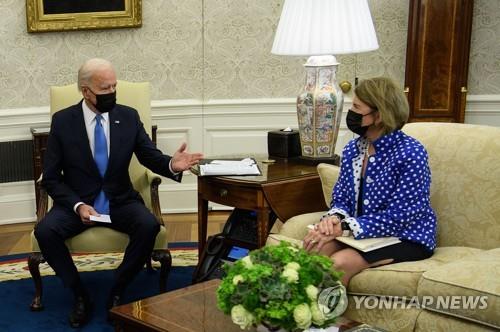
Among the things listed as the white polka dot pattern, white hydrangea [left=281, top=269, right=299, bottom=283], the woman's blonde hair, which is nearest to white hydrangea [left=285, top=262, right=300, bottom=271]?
white hydrangea [left=281, top=269, right=299, bottom=283]

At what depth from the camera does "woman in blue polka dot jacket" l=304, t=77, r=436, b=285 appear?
2480mm

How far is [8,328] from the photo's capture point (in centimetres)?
292

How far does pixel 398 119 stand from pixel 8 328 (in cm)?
185

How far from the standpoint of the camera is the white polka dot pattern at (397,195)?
2484mm

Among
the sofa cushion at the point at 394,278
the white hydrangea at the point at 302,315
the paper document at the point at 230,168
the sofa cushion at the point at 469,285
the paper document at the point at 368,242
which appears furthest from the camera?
the paper document at the point at 230,168

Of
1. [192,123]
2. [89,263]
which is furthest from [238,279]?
[192,123]

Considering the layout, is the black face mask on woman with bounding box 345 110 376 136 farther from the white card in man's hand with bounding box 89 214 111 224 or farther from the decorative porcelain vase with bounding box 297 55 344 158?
the white card in man's hand with bounding box 89 214 111 224

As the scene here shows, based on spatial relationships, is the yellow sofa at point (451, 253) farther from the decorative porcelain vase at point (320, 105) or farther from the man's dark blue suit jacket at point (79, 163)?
the man's dark blue suit jacket at point (79, 163)

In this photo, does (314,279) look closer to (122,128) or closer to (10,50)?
(122,128)

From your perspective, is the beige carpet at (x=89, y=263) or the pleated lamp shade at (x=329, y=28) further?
the beige carpet at (x=89, y=263)

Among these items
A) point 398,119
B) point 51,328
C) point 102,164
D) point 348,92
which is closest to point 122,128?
point 102,164

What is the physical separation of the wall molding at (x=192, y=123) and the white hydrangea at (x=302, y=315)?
308 cm

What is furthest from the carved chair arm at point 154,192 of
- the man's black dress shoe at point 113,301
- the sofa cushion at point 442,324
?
the sofa cushion at point 442,324

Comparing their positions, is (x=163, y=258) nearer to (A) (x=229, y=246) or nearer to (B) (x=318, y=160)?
(A) (x=229, y=246)
